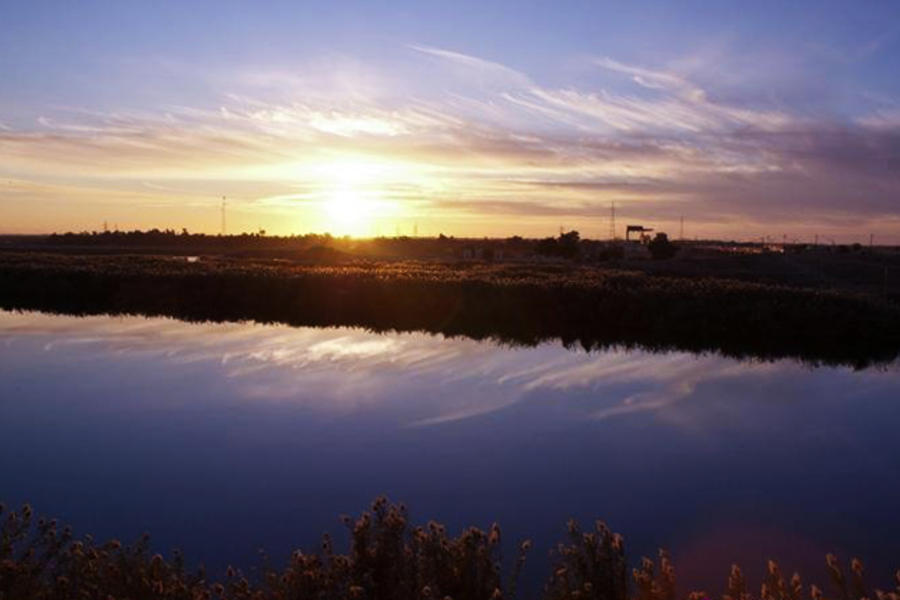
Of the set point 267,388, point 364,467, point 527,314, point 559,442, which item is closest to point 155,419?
point 267,388

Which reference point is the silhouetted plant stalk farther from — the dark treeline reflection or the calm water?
the dark treeline reflection

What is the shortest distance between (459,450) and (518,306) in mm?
22533

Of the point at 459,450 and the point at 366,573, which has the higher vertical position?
the point at 366,573

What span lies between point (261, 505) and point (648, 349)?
20068mm

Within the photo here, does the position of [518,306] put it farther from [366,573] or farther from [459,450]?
[366,573]

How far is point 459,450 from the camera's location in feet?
51.1

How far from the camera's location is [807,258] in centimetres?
7831

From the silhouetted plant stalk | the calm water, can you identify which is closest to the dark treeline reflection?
the calm water

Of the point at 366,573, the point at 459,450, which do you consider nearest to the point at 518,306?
the point at 459,450

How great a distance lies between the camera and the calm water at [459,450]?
1152 cm

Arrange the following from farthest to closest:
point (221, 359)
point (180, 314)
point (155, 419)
Result: point (180, 314)
point (221, 359)
point (155, 419)

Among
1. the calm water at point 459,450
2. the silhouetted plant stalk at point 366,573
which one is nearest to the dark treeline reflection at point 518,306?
the calm water at point 459,450

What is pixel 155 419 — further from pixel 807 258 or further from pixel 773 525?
pixel 807 258

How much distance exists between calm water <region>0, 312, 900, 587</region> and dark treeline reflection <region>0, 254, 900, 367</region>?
5.99 m
